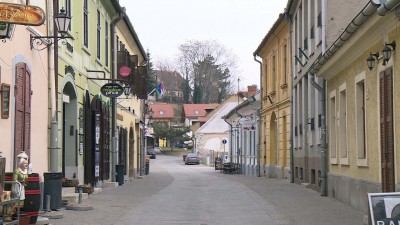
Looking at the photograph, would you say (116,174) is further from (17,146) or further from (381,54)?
(381,54)

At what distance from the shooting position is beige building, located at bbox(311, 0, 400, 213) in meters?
11.6

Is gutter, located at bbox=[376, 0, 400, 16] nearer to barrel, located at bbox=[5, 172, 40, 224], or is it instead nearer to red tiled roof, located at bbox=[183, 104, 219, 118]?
barrel, located at bbox=[5, 172, 40, 224]

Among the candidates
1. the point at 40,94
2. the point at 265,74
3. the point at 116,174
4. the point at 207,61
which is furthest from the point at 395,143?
the point at 207,61

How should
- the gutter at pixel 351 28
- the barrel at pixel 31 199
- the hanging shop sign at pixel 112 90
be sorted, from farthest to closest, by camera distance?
1. the hanging shop sign at pixel 112 90
2. the gutter at pixel 351 28
3. the barrel at pixel 31 199

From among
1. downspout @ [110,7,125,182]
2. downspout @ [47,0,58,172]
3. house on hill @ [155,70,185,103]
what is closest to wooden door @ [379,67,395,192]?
downspout @ [47,0,58,172]

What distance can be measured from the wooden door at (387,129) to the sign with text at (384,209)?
4.87 metres

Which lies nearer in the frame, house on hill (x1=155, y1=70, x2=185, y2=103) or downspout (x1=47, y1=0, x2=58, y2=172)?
downspout (x1=47, y1=0, x2=58, y2=172)

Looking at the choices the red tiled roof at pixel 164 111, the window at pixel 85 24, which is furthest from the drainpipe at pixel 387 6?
the red tiled roof at pixel 164 111

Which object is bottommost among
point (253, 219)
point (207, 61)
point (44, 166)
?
point (253, 219)

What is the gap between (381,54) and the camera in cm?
1242

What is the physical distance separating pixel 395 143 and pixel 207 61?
74.8 meters

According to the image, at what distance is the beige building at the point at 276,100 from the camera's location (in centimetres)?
2962

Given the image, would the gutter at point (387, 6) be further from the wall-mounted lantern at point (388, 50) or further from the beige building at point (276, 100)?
the beige building at point (276, 100)

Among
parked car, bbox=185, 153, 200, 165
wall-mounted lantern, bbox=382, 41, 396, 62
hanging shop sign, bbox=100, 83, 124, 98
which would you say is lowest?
parked car, bbox=185, 153, 200, 165
